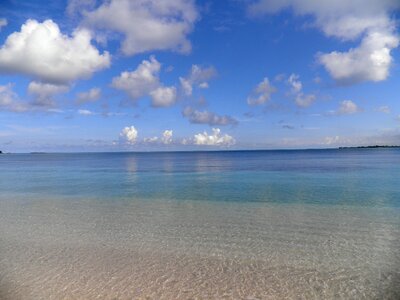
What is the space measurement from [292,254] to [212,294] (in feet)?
12.8

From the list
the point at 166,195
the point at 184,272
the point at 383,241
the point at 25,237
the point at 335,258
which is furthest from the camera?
the point at 166,195

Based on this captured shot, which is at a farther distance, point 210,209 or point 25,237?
point 210,209

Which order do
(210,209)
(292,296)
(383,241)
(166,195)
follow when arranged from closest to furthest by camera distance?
(292,296), (383,241), (210,209), (166,195)

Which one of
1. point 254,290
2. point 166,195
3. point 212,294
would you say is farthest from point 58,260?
point 166,195

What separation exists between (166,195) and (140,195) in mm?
2166

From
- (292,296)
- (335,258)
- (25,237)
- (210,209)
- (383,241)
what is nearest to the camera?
(292,296)

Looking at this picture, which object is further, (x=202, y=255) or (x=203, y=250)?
(x=203, y=250)

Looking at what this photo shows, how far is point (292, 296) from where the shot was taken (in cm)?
793

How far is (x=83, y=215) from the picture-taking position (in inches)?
698

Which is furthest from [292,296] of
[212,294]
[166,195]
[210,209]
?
[166,195]

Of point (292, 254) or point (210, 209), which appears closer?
point (292, 254)

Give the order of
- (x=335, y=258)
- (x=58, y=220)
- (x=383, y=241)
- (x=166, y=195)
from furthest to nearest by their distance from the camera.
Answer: (x=166, y=195), (x=58, y=220), (x=383, y=241), (x=335, y=258)

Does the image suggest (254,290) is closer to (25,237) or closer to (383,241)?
(383,241)

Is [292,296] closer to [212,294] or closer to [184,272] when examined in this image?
[212,294]
